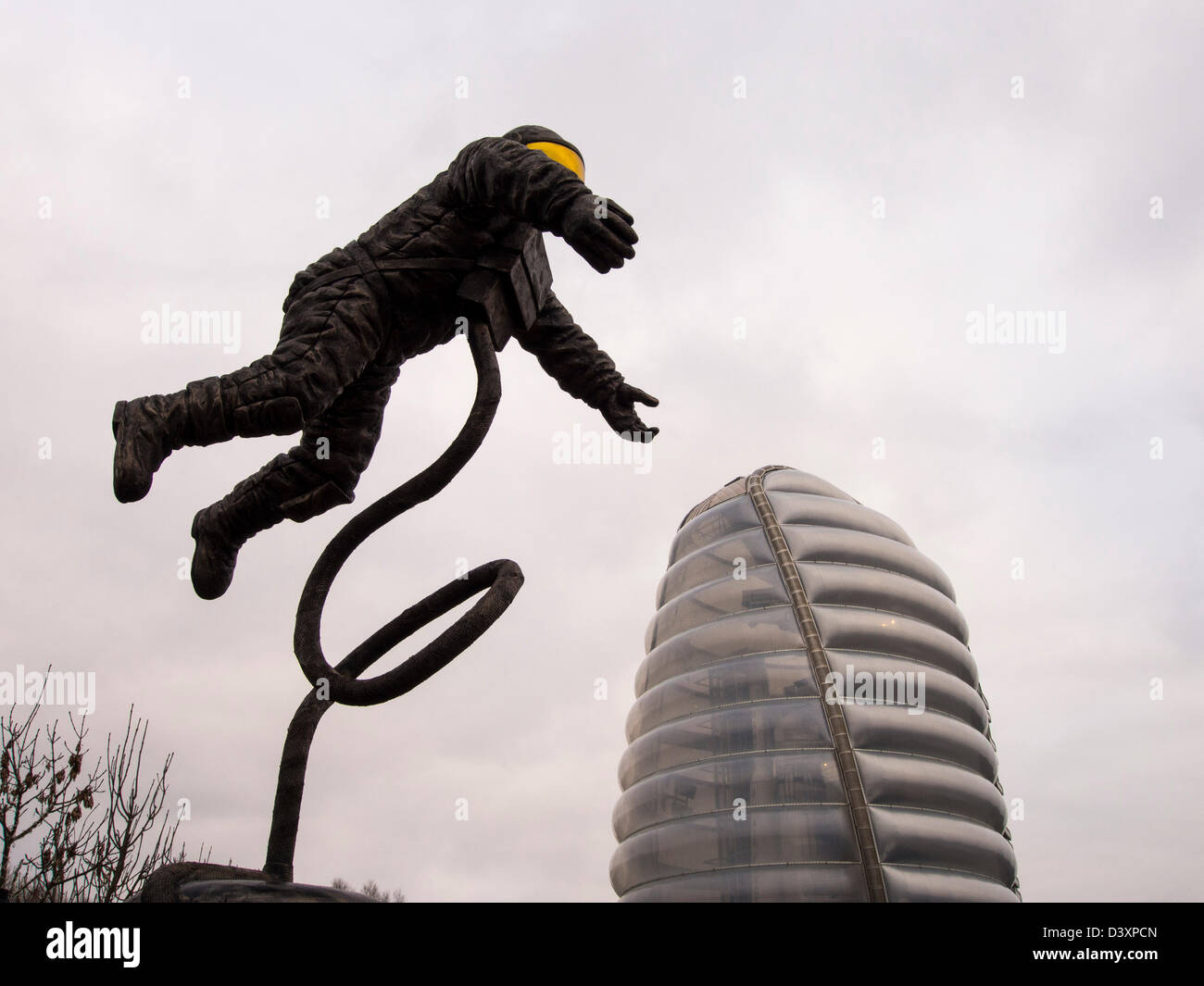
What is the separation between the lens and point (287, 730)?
410 cm

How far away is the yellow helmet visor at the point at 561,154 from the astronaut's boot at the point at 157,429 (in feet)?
5.45

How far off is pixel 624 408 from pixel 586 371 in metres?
0.25

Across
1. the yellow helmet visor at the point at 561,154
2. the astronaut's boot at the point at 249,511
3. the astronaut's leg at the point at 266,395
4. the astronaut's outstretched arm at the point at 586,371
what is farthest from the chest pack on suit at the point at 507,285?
the astronaut's boot at the point at 249,511

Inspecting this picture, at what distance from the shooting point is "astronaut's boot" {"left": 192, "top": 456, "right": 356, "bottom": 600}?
4.44 meters

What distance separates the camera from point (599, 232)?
3.78 metres

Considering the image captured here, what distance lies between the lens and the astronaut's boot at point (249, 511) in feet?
14.6

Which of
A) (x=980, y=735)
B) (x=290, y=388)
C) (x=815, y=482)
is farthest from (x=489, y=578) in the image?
(x=815, y=482)

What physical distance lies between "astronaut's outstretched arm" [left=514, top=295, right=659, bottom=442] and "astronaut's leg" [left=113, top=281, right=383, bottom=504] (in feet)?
2.86

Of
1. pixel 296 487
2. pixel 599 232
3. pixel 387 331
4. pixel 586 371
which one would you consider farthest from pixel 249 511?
pixel 599 232

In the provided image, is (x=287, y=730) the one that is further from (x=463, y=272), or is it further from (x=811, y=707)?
(x=811, y=707)

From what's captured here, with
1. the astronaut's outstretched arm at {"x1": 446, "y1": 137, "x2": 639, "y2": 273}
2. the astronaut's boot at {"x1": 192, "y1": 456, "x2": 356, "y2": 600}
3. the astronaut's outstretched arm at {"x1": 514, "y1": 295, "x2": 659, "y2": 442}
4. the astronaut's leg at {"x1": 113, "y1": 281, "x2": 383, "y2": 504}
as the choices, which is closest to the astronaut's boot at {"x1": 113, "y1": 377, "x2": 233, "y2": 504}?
the astronaut's leg at {"x1": 113, "y1": 281, "x2": 383, "y2": 504}

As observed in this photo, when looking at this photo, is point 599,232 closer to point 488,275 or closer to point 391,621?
point 488,275

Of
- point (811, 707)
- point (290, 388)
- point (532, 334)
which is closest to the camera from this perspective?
point (290, 388)
